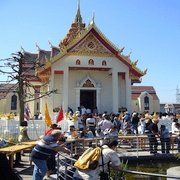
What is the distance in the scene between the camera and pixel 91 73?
21.1 meters

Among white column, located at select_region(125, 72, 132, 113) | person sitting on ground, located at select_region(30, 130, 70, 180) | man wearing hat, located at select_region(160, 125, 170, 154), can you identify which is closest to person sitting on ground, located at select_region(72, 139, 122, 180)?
person sitting on ground, located at select_region(30, 130, 70, 180)

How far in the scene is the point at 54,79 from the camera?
20562 millimetres

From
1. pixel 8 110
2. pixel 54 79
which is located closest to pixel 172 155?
pixel 54 79

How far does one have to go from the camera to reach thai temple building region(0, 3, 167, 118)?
19406 millimetres

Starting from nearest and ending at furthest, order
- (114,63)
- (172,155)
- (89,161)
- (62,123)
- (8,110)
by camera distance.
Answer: (89,161), (172,155), (62,123), (114,63), (8,110)

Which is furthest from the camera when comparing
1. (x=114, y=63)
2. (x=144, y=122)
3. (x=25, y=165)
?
(x=114, y=63)

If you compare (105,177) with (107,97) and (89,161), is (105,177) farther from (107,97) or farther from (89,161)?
(107,97)

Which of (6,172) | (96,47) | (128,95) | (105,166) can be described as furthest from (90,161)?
(96,47)

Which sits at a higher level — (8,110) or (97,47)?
(97,47)

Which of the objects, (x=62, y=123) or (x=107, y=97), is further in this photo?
(x=107, y=97)

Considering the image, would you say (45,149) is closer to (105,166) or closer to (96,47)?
(105,166)

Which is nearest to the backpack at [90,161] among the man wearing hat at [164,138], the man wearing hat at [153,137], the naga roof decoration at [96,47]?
the man wearing hat at [153,137]

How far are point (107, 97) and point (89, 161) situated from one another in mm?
17910

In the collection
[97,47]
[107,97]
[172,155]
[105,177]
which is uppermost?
[97,47]
